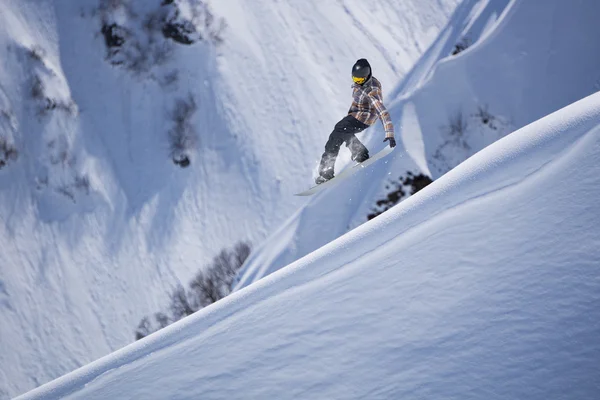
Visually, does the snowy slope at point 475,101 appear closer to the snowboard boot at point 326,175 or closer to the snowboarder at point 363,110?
the snowboard boot at point 326,175

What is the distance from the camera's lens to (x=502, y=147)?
671 centimetres

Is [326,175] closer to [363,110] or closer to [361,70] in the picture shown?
[363,110]

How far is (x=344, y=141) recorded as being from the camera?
9164 mm

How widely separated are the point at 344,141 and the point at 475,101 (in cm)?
1251

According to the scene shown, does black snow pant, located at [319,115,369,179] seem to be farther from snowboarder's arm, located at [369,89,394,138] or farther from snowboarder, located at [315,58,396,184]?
snowboarder's arm, located at [369,89,394,138]

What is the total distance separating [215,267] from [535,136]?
91.1 feet

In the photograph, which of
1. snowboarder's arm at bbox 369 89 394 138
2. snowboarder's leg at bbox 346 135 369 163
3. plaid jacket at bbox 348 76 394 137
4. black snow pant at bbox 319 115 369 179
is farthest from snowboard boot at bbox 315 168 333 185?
snowboarder's arm at bbox 369 89 394 138

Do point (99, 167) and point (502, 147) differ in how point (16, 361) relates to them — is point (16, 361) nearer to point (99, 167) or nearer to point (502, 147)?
point (99, 167)

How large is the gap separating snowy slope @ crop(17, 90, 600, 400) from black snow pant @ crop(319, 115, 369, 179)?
3263 millimetres

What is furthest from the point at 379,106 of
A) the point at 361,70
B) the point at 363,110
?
the point at 361,70

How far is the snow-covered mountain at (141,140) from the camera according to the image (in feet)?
104

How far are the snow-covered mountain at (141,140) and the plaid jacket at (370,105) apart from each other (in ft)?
79.3

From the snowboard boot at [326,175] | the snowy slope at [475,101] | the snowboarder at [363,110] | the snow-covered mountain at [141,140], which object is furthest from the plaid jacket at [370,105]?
the snow-covered mountain at [141,140]

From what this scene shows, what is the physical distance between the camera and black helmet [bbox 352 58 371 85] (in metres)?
7.65
